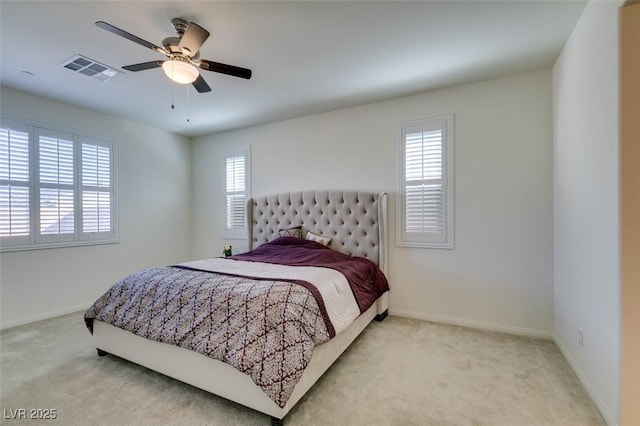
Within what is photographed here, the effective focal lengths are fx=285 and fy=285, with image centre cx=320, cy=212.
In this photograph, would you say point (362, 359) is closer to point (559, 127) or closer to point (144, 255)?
point (559, 127)

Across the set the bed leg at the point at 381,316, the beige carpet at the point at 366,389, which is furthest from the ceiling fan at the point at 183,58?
the bed leg at the point at 381,316

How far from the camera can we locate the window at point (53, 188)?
10.7 ft

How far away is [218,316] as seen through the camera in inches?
77.2

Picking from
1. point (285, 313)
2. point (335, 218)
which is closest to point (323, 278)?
point (285, 313)

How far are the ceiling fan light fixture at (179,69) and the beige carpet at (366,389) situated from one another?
7.60 ft

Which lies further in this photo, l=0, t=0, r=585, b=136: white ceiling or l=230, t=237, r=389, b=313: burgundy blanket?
l=230, t=237, r=389, b=313: burgundy blanket

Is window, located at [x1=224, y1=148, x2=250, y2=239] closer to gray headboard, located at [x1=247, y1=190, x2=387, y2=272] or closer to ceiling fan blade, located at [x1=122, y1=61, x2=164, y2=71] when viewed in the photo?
gray headboard, located at [x1=247, y1=190, x2=387, y2=272]

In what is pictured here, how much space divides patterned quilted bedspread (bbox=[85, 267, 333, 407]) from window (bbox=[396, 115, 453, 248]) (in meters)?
1.82

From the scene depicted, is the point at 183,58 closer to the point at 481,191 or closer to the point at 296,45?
the point at 296,45

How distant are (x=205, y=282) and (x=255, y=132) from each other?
10.1ft

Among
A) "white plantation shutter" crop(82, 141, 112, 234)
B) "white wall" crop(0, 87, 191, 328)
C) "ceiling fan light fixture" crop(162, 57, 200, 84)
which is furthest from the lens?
"white plantation shutter" crop(82, 141, 112, 234)

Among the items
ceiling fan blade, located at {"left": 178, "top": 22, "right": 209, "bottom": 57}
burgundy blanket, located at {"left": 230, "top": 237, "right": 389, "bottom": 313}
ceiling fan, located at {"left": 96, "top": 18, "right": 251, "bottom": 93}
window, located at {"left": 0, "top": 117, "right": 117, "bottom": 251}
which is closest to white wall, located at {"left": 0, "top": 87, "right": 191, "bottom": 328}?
window, located at {"left": 0, "top": 117, "right": 117, "bottom": 251}

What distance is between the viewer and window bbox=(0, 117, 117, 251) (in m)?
3.26

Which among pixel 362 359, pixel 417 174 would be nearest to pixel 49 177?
pixel 362 359
